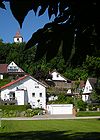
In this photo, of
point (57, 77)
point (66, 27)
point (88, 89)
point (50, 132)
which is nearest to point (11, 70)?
point (57, 77)

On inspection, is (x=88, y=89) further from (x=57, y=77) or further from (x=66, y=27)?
(x=66, y=27)

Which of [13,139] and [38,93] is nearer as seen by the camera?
[13,139]

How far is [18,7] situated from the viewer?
2.46 m

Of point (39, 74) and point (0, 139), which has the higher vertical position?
point (39, 74)

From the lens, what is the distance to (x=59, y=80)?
4102 inches

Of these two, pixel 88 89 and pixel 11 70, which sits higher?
pixel 11 70

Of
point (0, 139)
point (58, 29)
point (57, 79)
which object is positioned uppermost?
point (57, 79)

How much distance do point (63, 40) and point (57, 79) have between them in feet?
338

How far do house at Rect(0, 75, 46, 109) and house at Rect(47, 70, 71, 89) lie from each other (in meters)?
21.4

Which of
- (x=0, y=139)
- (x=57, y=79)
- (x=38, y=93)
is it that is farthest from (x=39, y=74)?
(x=0, y=139)

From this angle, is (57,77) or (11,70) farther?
(57,77)

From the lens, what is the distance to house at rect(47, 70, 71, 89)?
97.2 metres

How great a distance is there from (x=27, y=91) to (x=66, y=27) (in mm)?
72600

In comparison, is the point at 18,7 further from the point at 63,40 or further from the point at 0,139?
the point at 0,139
